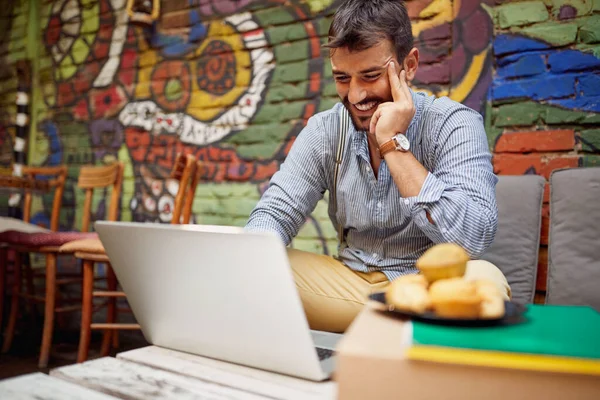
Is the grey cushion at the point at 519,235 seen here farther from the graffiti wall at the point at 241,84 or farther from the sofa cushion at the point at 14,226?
the sofa cushion at the point at 14,226

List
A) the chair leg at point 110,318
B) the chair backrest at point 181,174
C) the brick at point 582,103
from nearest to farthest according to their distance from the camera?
the brick at point 582,103 → the chair backrest at point 181,174 → the chair leg at point 110,318

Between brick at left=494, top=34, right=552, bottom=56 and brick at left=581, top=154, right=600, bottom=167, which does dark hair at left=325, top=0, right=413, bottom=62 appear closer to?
brick at left=494, top=34, right=552, bottom=56

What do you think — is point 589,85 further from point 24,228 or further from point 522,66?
point 24,228

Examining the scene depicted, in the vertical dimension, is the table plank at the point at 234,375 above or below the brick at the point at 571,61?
below

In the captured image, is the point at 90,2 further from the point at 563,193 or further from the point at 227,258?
the point at 227,258

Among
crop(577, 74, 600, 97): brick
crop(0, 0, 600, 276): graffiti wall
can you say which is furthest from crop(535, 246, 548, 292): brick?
crop(577, 74, 600, 97): brick

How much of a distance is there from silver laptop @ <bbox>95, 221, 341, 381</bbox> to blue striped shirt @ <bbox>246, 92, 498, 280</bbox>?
47cm

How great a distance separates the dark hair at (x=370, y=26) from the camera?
127 cm

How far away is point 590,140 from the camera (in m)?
1.85

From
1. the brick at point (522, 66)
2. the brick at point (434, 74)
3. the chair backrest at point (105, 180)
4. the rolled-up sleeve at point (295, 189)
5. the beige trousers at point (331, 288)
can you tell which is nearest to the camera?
the beige trousers at point (331, 288)

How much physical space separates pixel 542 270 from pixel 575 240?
1.04ft

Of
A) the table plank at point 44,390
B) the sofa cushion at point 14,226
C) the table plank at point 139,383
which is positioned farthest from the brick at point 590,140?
the sofa cushion at point 14,226

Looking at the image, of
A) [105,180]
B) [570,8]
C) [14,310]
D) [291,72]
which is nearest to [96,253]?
[105,180]

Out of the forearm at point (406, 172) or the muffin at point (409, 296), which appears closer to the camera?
the muffin at point (409, 296)
